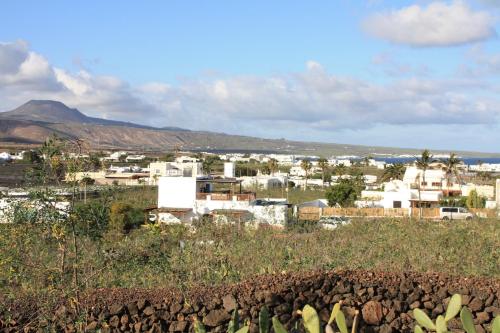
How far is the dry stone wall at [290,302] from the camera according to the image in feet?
24.2

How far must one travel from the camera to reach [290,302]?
802 cm

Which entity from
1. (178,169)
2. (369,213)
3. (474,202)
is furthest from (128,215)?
(178,169)

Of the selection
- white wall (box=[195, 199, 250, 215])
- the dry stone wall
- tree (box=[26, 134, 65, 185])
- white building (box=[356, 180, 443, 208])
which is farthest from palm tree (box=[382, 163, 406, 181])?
tree (box=[26, 134, 65, 185])

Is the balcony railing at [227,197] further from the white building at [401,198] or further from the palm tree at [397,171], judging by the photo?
the palm tree at [397,171]

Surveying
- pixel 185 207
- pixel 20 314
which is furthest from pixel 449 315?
pixel 185 207

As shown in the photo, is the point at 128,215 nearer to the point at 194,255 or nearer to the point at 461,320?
the point at 194,255

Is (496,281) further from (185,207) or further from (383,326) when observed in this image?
(185,207)

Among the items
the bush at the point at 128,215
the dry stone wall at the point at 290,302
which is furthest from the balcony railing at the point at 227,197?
the dry stone wall at the point at 290,302

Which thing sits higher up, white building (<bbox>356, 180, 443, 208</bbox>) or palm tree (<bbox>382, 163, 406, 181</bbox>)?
palm tree (<bbox>382, 163, 406, 181</bbox>)

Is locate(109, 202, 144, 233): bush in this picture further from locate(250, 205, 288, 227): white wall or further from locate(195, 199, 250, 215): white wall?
locate(250, 205, 288, 227): white wall

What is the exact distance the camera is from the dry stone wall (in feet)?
24.2

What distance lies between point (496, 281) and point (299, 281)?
8.73 feet

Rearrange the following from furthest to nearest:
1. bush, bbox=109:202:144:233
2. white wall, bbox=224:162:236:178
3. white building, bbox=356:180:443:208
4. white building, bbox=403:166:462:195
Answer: white wall, bbox=224:162:236:178 → white building, bbox=403:166:462:195 → white building, bbox=356:180:443:208 → bush, bbox=109:202:144:233

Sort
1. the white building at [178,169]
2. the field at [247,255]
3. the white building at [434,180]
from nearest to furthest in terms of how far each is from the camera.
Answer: the field at [247,255], the white building at [178,169], the white building at [434,180]
